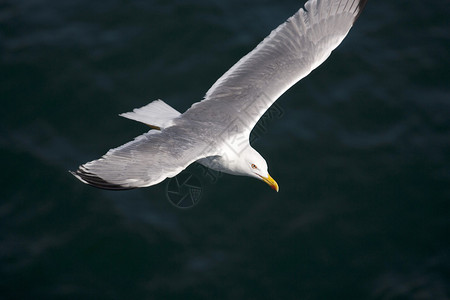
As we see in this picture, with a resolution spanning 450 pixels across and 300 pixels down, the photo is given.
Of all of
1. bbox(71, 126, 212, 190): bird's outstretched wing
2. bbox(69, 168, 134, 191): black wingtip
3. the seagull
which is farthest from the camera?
the seagull

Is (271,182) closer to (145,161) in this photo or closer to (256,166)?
(256,166)

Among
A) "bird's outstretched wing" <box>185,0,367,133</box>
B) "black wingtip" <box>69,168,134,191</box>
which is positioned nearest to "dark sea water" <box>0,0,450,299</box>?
"bird's outstretched wing" <box>185,0,367,133</box>

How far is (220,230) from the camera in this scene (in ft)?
24.3

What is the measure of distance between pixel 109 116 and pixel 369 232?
13.7ft

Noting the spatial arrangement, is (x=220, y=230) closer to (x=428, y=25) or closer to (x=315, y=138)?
(x=315, y=138)

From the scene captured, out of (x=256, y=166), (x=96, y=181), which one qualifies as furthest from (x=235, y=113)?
(x=96, y=181)

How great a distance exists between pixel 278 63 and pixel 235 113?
1.03 meters

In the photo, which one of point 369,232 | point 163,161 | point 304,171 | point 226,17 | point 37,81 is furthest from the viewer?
point 226,17

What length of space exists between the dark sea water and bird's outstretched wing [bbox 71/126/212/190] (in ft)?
3.71

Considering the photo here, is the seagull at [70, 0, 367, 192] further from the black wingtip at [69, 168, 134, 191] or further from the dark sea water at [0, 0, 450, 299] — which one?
the dark sea water at [0, 0, 450, 299]

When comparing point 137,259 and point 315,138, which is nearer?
point 137,259

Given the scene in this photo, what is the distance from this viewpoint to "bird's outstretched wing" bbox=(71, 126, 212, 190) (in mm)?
6027

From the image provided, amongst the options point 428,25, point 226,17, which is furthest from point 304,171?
point 428,25

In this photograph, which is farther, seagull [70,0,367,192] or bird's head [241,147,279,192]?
bird's head [241,147,279,192]
